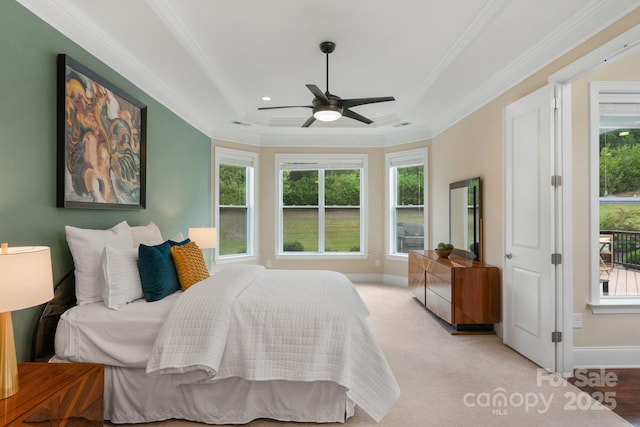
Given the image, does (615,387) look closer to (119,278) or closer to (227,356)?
(227,356)

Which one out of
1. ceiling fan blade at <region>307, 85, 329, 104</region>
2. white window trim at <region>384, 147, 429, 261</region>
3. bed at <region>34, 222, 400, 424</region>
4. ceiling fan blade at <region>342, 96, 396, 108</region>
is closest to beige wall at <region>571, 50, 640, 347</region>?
ceiling fan blade at <region>342, 96, 396, 108</region>

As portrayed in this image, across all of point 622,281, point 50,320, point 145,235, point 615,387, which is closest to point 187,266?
point 145,235

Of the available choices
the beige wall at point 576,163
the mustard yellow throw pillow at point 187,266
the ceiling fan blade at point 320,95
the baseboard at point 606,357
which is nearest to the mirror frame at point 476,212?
the beige wall at point 576,163

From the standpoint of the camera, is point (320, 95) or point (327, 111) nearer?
point (320, 95)

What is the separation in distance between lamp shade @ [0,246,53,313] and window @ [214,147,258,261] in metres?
4.14

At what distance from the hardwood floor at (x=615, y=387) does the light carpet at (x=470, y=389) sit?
0.33 feet

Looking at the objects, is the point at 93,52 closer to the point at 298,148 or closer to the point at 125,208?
the point at 125,208

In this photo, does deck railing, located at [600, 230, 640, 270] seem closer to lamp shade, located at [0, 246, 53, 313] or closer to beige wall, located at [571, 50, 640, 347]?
beige wall, located at [571, 50, 640, 347]

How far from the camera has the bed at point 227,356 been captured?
2025 millimetres

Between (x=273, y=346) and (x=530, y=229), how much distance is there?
2429mm

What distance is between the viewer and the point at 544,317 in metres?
2.86

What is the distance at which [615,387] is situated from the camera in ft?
8.53

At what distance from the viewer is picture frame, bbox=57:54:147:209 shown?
233cm

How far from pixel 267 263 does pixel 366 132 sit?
2.93 meters
